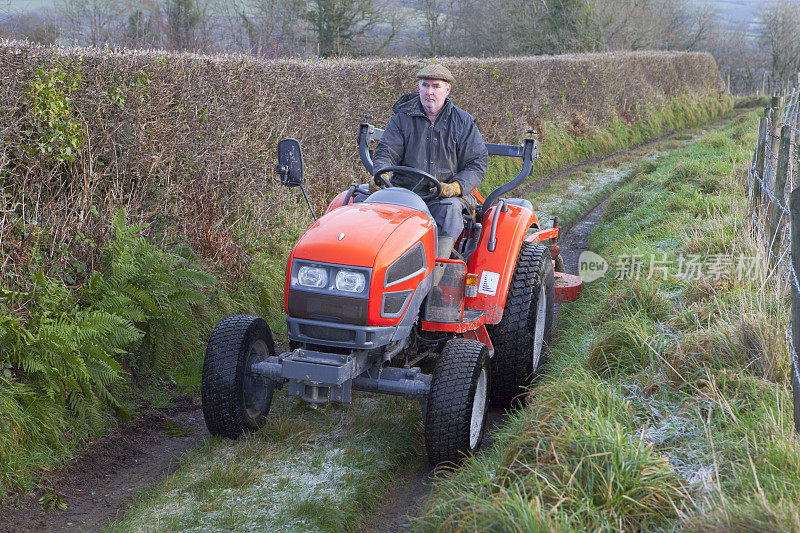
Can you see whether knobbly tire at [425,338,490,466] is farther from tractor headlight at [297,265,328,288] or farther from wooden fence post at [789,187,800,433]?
wooden fence post at [789,187,800,433]

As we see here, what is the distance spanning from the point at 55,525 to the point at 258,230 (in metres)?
4.08

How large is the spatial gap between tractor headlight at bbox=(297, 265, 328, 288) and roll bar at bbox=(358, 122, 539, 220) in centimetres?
143

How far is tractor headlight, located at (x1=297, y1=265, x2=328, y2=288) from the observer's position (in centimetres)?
406

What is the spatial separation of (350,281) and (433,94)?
5.75 ft

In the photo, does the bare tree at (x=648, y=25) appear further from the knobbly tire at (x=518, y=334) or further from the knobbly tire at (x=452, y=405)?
the knobbly tire at (x=452, y=405)

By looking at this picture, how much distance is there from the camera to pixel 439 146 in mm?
5211

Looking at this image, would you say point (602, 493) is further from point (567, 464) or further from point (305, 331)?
point (305, 331)

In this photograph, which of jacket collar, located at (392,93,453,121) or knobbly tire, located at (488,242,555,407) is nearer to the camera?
knobbly tire, located at (488,242,555,407)

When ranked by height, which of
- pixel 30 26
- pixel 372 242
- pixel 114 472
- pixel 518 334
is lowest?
pixel 114 472

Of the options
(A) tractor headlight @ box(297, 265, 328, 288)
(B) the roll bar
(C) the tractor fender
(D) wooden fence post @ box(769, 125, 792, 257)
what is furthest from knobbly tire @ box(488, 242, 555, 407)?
(D) wooden fence post @ box(769, 125, 792, 257)

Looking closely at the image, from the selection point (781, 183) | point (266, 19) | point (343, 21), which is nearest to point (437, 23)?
point (343, 21)

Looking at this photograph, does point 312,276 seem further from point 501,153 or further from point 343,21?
point 343,21

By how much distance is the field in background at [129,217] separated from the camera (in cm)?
450

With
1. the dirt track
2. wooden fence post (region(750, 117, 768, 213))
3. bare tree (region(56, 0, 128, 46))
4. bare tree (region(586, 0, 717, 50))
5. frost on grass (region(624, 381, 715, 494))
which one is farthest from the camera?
bare tree (region(586, 0, 717, 50))
